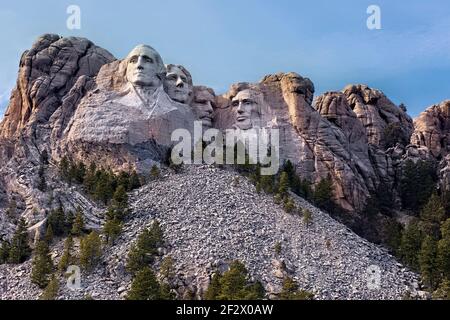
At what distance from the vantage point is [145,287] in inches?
1986

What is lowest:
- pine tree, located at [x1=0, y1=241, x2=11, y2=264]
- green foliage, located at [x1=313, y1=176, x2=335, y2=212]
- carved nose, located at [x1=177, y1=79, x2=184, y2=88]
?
pine tree, located at [x1=0, y1=241, x2=11, y2=264]

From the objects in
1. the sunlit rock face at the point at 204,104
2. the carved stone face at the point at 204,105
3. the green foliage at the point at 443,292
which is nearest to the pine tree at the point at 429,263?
the green foliage at the point at 443,292

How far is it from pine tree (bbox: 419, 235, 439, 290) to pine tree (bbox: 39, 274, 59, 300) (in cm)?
2271

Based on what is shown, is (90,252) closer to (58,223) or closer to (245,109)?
(58,223)

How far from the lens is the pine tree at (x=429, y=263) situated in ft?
190

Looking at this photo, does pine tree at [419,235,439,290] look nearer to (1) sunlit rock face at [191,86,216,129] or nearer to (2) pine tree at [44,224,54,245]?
(2) pine tree at [44,224,54,245]

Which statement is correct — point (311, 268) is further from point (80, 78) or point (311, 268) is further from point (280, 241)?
point (80, 78)

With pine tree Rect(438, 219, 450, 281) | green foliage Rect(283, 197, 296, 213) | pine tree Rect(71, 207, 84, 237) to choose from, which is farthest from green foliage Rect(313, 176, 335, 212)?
pine tree Rect(71, 207, 84, 237)

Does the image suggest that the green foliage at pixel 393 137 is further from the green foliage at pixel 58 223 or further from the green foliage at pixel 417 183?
the green foliage at pixel 58 223

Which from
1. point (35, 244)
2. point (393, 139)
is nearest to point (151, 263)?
point (35, 244)

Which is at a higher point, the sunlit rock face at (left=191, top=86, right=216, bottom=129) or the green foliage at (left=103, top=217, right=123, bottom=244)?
the sunlit rock face at (left=191, top=86, right=216, bottom=129)

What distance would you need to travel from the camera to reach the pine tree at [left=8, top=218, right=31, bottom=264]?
2269 inches

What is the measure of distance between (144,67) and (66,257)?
25.5 m

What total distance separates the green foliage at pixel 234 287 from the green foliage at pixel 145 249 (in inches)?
198
